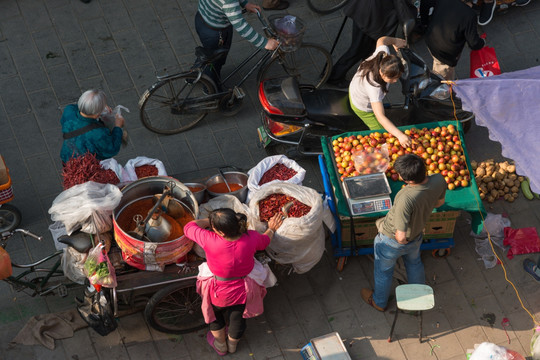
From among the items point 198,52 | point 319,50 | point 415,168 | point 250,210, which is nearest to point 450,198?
point 415,168

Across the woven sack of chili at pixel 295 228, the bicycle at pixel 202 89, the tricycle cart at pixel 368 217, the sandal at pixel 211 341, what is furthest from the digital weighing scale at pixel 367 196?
the bicycle at pixel 202 89

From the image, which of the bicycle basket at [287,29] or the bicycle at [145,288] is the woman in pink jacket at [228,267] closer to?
the bicycle at [145,288]

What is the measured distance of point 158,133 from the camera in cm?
725

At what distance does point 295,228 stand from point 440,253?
1859mm

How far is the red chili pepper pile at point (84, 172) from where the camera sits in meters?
5.32

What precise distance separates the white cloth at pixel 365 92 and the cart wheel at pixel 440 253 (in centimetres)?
155

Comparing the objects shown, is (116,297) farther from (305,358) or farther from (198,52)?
(198,52)

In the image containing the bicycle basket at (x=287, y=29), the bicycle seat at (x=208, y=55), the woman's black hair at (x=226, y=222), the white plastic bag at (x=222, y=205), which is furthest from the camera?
the bicycle basket at (x=287, y=29)

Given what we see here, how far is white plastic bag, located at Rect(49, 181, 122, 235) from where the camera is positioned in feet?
16.6

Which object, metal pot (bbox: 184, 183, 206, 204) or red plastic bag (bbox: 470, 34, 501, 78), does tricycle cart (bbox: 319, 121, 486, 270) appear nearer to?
metal pot (bbox: 184, 183, 206, 204)

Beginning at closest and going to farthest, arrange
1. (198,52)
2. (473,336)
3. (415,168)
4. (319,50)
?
(415,168) < (473,336) < (198,52) < (319,50)

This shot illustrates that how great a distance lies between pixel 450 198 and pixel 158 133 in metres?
3.28

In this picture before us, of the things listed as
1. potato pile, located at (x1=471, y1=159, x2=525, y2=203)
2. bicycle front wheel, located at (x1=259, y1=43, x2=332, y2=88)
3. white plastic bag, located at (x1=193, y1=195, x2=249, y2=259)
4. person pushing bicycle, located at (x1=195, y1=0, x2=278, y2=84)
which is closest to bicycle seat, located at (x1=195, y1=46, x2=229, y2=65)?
person pushing bicycle, located at (x1=195, y1=0, x2=278, y2=84)

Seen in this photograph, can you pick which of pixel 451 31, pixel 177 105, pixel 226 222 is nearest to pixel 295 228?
pixel 226 222
